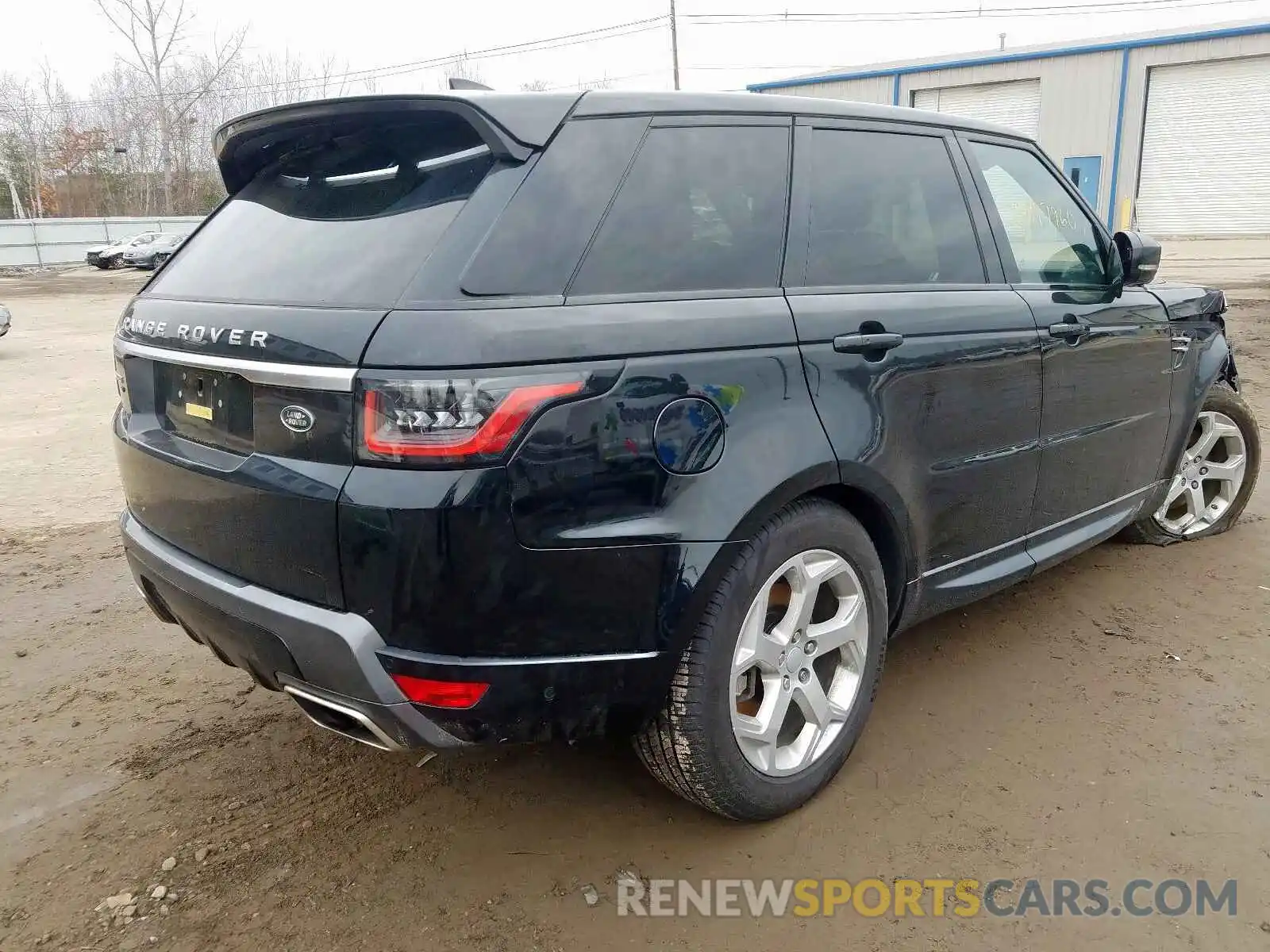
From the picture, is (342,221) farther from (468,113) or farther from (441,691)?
(441,691)

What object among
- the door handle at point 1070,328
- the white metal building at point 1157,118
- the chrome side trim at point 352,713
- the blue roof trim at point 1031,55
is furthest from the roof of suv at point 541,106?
the white metal building at point 1157,118

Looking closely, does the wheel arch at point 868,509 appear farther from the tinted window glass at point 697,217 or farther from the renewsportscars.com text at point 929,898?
the renewsportscars.com text at point 929,898

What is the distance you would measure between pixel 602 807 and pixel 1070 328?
218 cm

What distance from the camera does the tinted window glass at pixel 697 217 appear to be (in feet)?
7.02

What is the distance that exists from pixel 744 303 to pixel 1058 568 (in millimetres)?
2766

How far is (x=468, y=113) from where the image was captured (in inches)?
82.3

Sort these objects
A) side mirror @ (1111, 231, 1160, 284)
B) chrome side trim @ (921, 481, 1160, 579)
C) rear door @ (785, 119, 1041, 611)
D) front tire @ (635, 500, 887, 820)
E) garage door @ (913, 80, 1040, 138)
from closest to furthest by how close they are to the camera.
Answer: front tire @ (635, 500, 887, 820) < rear door @ (785, 119, 1041, 611) < chrome side trim @ (921, 481, 1160, 579) < side mirror @ (1111, 231, 1160, 284) < garage door @ (913, 80, 1040, 138)

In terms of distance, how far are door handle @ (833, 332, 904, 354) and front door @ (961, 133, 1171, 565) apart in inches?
31.8

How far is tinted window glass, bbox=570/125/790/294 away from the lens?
214cm

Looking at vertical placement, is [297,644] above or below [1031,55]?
below

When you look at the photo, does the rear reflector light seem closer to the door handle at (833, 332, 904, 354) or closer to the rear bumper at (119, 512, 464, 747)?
the rear bumper at (119, 512, 464, 747)

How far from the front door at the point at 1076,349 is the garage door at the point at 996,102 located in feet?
99.1

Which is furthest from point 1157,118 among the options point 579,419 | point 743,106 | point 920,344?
point 579,419

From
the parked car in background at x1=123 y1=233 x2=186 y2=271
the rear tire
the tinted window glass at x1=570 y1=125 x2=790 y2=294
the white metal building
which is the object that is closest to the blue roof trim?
the white metal building
